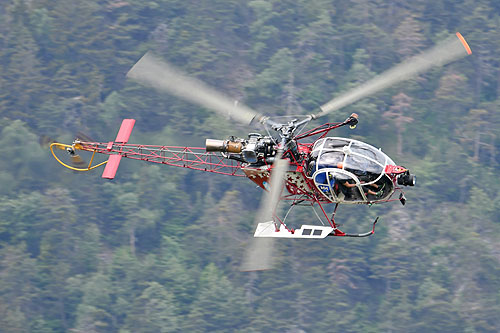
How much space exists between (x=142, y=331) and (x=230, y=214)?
32.7 ft

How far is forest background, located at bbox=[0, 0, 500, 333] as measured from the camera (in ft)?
222

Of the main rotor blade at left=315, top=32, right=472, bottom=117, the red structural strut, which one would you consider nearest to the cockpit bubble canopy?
the main rotor blade at left=315, top=32, right=472, bottom=117

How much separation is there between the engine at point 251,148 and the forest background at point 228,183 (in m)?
32.1

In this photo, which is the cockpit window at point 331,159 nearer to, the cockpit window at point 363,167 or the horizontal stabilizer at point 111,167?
the cockpit window at point 363,167

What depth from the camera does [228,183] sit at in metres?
77.8

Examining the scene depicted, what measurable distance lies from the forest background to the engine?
3214 cm

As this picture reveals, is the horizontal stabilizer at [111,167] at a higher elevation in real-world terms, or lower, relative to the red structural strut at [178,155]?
lower

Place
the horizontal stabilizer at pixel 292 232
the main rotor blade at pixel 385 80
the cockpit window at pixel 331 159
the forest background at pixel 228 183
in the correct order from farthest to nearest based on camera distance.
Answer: the forest background at pixel 228 183 < the horizontal stabilizer at pixel 292 232 < the cockpit window at pixel 331 159 < the main rotor blade at pixel 385 80

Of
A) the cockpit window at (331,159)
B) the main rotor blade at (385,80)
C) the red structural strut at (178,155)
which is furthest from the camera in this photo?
the red structural strut at (178,155)

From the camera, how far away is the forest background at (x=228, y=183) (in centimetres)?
6781

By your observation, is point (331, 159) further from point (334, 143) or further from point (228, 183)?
point (228, 183)

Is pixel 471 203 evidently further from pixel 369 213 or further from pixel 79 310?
pixel 79 310

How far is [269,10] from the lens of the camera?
96.3m

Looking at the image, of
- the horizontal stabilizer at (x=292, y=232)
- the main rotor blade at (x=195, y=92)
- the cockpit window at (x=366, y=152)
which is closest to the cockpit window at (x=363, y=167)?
the cockpit window at (x=366, y=152)
